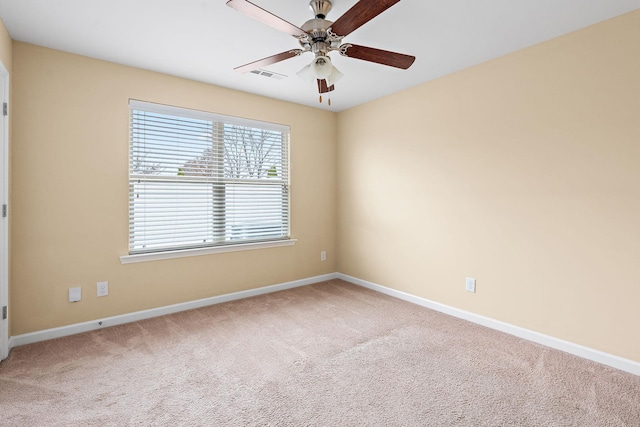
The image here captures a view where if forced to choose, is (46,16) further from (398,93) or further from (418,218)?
(418,218)

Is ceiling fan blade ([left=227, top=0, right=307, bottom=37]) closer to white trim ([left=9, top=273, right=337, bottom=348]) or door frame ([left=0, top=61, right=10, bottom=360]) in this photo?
door frame ([left=0, top=61, right=10, bottom=360])

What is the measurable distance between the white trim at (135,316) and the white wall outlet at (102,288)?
0.23 meters

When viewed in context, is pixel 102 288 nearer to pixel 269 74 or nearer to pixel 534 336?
pixel 269 74

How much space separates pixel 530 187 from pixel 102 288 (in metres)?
3.91

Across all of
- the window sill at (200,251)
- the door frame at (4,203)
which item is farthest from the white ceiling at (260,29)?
the window sill at (200,251)

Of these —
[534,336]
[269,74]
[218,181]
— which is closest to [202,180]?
[218,181]

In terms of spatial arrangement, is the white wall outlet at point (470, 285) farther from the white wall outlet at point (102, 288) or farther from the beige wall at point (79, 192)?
the white wall outlet at point (102, 288)

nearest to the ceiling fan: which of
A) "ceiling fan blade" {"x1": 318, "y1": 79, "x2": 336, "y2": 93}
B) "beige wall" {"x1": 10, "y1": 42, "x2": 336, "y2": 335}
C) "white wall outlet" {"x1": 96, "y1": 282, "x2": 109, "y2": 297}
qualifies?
"ceiling fan blade" {"x1": 318, "y1": 79, "x2": 336, "y2": 93}

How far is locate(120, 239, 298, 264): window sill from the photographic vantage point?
309 cm

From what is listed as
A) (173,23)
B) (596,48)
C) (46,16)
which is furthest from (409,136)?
(46,16)

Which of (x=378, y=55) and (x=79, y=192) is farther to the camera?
(x=79, y=192)

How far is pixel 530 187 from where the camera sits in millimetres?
2703

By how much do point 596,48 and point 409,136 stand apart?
1.71 metres

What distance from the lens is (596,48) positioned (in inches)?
91.6
